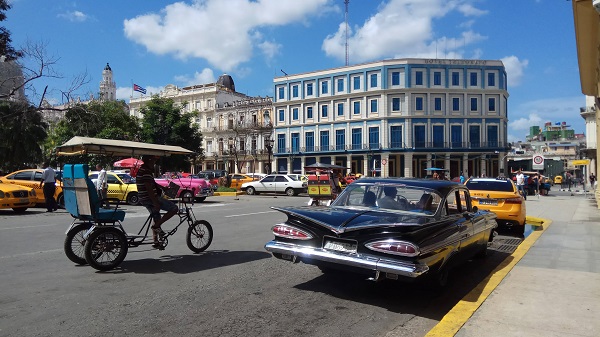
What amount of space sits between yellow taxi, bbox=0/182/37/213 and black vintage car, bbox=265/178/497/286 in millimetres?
13570

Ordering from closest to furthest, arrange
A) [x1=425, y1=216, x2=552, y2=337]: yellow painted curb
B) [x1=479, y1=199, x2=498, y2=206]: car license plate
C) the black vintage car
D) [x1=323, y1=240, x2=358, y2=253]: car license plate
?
[x1=425, y1=216, x2=552, y2=337]: yellow painted curb
the black vintage car
[x1=323, y1=240, x2=358, y2=253]: car license plate
[x1=479, y1=199, x2=498, y2=206]: car license plate

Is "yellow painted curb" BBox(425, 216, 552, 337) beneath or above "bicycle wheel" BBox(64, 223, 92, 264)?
beneath

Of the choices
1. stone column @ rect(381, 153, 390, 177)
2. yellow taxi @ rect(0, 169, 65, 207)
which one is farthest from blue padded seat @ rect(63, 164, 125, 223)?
stone column @ rect(381, 153, 390, 177)

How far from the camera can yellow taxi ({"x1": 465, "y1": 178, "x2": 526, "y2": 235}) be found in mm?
10961

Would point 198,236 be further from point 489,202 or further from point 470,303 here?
point 489,202

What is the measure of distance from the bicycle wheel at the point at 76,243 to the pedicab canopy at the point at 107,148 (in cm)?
128

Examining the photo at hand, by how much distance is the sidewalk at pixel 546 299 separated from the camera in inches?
166

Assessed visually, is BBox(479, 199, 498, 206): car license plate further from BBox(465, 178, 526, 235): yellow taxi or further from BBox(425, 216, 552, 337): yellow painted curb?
BBox(425, 216, 552, 337): yellow painted curb

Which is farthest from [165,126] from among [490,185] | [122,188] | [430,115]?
[490,185]

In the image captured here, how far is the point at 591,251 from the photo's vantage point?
8.41m

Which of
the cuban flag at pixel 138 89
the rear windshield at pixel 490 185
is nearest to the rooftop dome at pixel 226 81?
the cuban flag at pixel 138 89

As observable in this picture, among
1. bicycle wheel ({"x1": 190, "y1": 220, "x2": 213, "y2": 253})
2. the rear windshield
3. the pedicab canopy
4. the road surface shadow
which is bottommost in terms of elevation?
the road surface shadow

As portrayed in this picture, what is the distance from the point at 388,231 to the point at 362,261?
0.45 m

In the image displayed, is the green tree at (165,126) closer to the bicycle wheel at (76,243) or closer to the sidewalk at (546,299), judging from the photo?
the bicycle wheel at (76,243)
